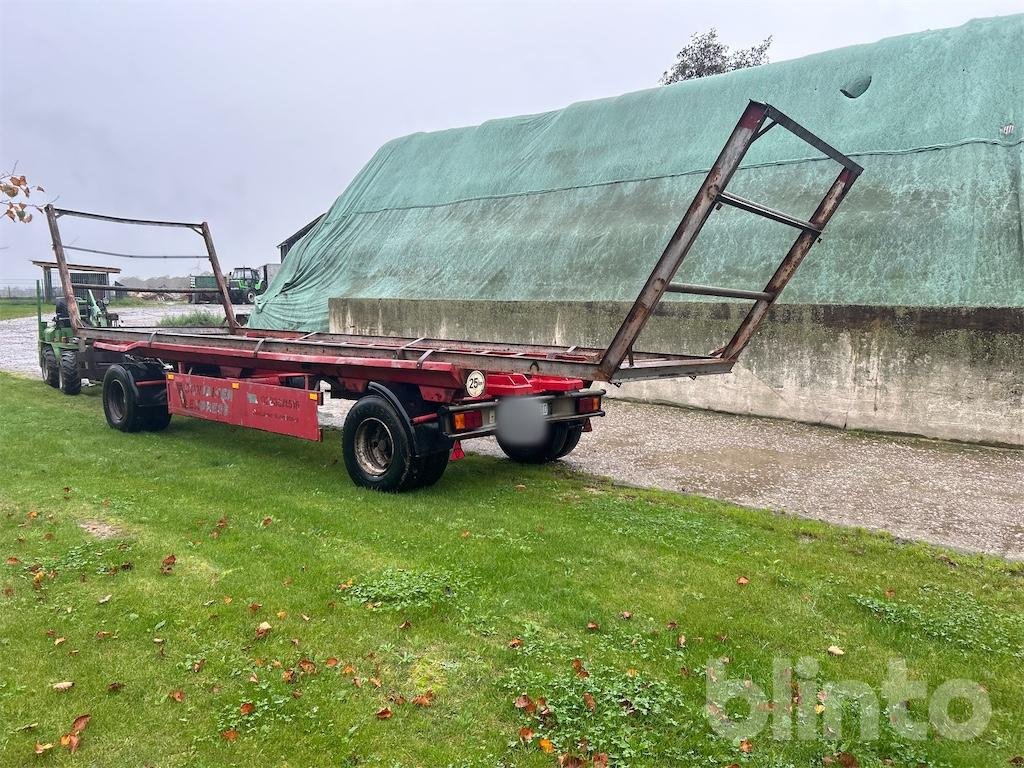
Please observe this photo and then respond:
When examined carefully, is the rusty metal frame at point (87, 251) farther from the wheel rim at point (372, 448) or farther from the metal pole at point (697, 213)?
the metal pole at point (697, 213)

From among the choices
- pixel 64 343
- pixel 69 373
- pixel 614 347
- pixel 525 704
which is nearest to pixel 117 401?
pixel 69 373

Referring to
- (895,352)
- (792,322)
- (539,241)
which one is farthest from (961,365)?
(539,241)

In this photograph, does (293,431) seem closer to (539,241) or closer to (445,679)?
(445,679)

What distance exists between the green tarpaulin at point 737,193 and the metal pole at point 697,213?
6391 mm

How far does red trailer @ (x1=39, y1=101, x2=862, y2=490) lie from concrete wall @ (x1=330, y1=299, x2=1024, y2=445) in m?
3.80

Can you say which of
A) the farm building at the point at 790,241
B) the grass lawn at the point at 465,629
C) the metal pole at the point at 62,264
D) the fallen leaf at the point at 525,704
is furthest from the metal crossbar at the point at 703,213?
the metal pole at the point at 62,264

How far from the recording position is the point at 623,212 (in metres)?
14.2

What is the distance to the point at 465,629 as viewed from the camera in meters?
4.01

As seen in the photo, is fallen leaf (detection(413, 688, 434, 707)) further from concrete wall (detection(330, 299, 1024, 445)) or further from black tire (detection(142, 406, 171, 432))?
concrete wall (detection(330, 299, 1024, 445))

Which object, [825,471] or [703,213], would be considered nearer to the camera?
[703,213]

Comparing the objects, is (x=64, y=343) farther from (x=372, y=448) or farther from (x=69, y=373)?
(x=372, y=448)

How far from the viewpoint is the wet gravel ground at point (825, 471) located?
6289 millimetres

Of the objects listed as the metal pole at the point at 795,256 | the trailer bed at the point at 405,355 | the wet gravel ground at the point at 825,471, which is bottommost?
the wet gravel ground at the point at 825,471

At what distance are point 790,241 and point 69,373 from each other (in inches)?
500
